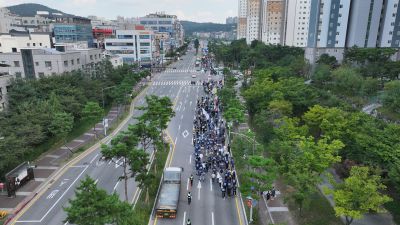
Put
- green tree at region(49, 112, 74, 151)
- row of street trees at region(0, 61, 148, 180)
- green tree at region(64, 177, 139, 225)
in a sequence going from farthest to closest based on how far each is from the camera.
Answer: green tree at region(49, 112, 74, 151), row of street trees at region(0, 61, 148, 180), green tree at region(64, 177, 139, 225)

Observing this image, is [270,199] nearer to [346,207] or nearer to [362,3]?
[346,207]

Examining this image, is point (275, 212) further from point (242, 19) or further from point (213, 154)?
point (242, 19)

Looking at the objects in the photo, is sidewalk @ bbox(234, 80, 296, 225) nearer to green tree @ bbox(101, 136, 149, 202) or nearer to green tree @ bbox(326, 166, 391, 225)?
green tree @ bbox(326, 166, 391, 225)

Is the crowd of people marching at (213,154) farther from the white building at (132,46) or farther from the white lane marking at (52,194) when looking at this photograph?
the white building at (132,46)

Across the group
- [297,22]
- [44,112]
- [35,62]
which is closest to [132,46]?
[35,62]

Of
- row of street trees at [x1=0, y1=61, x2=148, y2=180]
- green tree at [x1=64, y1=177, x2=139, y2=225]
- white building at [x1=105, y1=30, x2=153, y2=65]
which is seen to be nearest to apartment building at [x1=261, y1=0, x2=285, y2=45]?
white building at [x1=105, y1=30, x2=153, y2=65]
